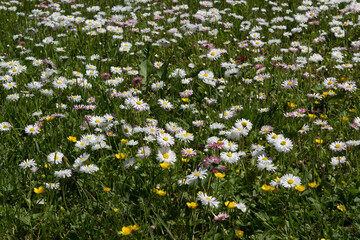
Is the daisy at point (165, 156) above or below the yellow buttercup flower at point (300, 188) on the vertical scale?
above

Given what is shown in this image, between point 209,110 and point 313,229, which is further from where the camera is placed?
point 209,110

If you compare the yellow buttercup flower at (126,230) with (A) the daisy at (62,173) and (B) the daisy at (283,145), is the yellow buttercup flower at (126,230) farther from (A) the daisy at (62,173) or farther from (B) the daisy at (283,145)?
(B) the daisy at (283,145)

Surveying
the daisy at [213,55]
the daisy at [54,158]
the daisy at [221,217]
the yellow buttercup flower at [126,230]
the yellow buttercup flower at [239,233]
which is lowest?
the yellow buttercup flower at [239,233]

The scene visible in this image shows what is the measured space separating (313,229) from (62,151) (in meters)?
1.56

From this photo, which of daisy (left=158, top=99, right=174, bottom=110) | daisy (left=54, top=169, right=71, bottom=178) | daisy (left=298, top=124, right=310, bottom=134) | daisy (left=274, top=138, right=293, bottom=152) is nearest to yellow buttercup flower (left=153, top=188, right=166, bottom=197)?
daisy (left=54, top=169, right=71, bottom=178)

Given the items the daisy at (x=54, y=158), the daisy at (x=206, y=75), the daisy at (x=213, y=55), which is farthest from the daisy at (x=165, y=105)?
the daisy at (x=54, y=158)

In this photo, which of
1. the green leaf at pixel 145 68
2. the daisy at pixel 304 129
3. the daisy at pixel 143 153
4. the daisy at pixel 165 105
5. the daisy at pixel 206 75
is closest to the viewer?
the daisy at pixel 143 153

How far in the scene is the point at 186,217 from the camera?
191 cm

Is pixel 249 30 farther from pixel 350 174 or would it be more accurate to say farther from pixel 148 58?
pixel 350 174

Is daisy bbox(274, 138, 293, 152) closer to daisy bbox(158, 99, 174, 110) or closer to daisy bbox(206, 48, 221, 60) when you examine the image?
daisy bbox(158, 99, 174, 110)

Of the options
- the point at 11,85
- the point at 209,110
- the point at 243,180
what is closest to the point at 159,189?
the point at 243,180

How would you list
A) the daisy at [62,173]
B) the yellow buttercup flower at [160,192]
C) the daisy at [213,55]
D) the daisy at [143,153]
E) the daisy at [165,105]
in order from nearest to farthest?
the yellow buttercup flower at [160,192], the daisy at [62,173], the daisy at [143,153], the daisy at [165,105], the daisy at [213,55]

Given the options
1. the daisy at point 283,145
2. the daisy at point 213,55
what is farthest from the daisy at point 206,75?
the daisy at point 283,145

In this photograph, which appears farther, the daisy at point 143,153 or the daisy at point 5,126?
the daisy at point 5,126
